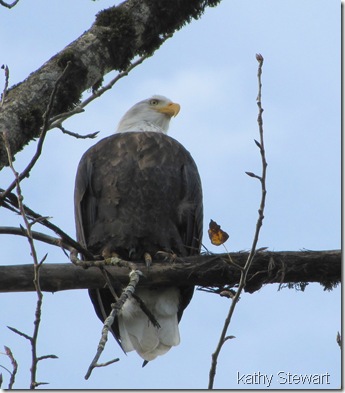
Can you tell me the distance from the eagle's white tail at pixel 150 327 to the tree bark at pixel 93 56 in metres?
1.53

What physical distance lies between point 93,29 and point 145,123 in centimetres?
265

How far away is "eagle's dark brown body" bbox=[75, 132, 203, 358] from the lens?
574 centimetres

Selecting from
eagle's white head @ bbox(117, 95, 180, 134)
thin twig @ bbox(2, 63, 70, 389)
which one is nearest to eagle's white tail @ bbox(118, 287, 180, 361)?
eagle's white head @ bbox(117, 95, 180, 134)

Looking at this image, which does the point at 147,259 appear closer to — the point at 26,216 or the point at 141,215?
the point at 141,215

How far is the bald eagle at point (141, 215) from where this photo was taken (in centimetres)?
568

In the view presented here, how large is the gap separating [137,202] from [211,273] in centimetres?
117

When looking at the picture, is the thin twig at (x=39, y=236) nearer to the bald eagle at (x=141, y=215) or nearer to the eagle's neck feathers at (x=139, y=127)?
the bald eagle at (x=141, y=215)

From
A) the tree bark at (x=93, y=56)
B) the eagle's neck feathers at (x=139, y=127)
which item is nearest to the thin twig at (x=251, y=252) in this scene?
the tree bark at (x=93, y=56)

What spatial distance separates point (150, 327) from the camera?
18.7ft

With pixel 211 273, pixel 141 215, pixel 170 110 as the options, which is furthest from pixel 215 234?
pixel 170 110

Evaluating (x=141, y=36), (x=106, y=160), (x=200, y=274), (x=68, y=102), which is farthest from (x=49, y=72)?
(x=106, y=160)

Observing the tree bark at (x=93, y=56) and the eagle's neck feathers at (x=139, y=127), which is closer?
the tree bark at (x=93, y=56)

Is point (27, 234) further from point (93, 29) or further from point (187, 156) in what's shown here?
point (187, 156)

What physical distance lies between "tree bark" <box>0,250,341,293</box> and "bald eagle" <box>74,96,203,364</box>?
0.58m
